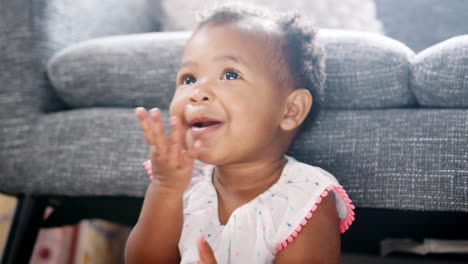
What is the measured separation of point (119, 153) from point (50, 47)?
324mm

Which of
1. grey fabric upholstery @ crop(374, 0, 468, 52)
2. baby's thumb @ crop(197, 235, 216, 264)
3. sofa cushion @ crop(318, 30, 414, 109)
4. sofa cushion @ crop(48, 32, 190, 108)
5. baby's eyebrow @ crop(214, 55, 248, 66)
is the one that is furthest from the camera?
grey fabric upholstery @ crop(374, 0, 468, 52)

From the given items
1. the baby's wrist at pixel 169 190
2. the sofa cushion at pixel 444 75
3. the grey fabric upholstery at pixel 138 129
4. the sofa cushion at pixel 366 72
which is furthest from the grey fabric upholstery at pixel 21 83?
the sofa cushion at pixel 444 75

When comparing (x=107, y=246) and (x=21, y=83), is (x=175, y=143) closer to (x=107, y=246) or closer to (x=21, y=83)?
(x=21, y=83)

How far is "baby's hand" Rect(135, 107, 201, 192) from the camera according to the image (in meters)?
0.51

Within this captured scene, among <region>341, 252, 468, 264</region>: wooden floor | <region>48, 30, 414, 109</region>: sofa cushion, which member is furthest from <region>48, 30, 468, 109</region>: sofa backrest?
<region>341, 252, 468, 264</region>: wooden floor

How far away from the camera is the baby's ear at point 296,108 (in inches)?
26.2

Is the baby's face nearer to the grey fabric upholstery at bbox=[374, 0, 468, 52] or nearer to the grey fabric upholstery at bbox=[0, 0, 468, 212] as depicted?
the grey fabric upholstery at bbox=[0, 0, 468, 212]

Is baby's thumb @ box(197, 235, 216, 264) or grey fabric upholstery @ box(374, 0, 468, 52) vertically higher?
grey fabric upholstery @ box(374, 0, 468, 52)

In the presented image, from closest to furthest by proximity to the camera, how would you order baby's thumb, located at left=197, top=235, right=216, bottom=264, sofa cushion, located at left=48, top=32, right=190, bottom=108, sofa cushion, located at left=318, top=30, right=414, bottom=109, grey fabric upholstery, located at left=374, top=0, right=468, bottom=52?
1. baby's thumb, located at left=197, top=235, right=216, bottom=264
2. sofa cushion, located at left=318, top=30, right=414, bottom=109
3. sofa cushion, located at left=48, top=32, right=190, bottom=108
4. grey fabric upholstery, located at left=374, top=0, right=468, bottom=52

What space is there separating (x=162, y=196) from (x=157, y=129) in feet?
0.40

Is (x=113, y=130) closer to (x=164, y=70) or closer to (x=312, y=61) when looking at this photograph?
(x=164, y=70)

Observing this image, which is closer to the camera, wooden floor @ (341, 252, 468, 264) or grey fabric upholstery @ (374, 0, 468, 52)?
wooden floor @ (341, 252, 468, 264)

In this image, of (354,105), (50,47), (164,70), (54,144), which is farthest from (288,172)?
(50,47)

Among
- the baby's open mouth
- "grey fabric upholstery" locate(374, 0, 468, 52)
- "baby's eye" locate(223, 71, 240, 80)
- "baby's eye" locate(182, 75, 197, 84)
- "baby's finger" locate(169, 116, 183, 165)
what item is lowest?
"baby's finger" locate(169, 116, 183, 165)
